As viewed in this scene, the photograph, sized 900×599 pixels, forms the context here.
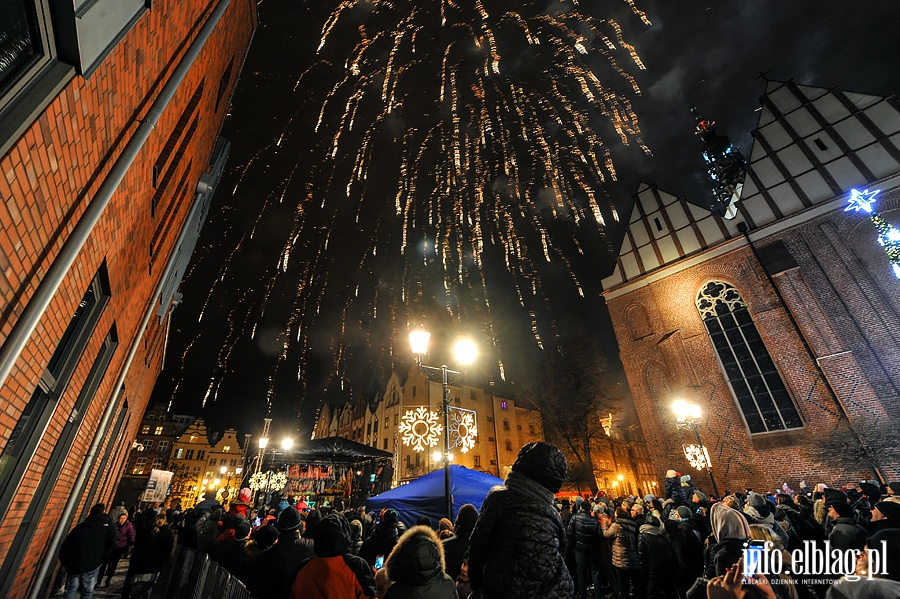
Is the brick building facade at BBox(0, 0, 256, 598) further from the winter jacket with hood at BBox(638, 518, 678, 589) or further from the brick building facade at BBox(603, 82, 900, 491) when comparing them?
the brick building facade at BBox(603, 82, 900, 491)

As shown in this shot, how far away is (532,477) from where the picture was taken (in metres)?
2.53

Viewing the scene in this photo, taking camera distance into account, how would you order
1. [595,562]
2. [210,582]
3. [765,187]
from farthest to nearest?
[765,187] < [595,562] < [210,582]

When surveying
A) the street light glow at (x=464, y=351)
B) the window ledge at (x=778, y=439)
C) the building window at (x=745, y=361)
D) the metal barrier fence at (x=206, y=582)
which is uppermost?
the building window at (x=745, y=361)

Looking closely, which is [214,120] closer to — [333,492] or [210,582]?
[210,582]

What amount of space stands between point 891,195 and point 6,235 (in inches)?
1118

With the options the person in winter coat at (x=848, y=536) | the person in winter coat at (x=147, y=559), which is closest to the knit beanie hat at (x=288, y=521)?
the person in winter coat at (x=147, y=559)

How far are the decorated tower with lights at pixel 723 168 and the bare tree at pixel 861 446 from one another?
1256 centimetres

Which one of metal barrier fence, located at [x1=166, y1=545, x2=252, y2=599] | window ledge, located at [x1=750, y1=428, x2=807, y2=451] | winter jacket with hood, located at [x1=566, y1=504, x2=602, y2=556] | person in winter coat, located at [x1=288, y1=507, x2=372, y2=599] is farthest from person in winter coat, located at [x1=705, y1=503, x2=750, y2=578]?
window ledge, located at [x1=750, y1=428, x2=807, y2=451]

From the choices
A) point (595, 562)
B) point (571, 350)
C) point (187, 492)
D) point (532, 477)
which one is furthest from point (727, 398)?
point (187, 492)

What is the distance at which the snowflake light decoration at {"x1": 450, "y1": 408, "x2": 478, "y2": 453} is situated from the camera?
8.74 meters

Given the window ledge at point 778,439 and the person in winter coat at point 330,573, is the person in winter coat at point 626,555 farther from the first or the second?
the window ledge at point 778,439

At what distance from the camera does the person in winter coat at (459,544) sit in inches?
161

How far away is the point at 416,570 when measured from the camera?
2475 mm

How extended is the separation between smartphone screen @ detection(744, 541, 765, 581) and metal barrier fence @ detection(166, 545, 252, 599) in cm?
401
